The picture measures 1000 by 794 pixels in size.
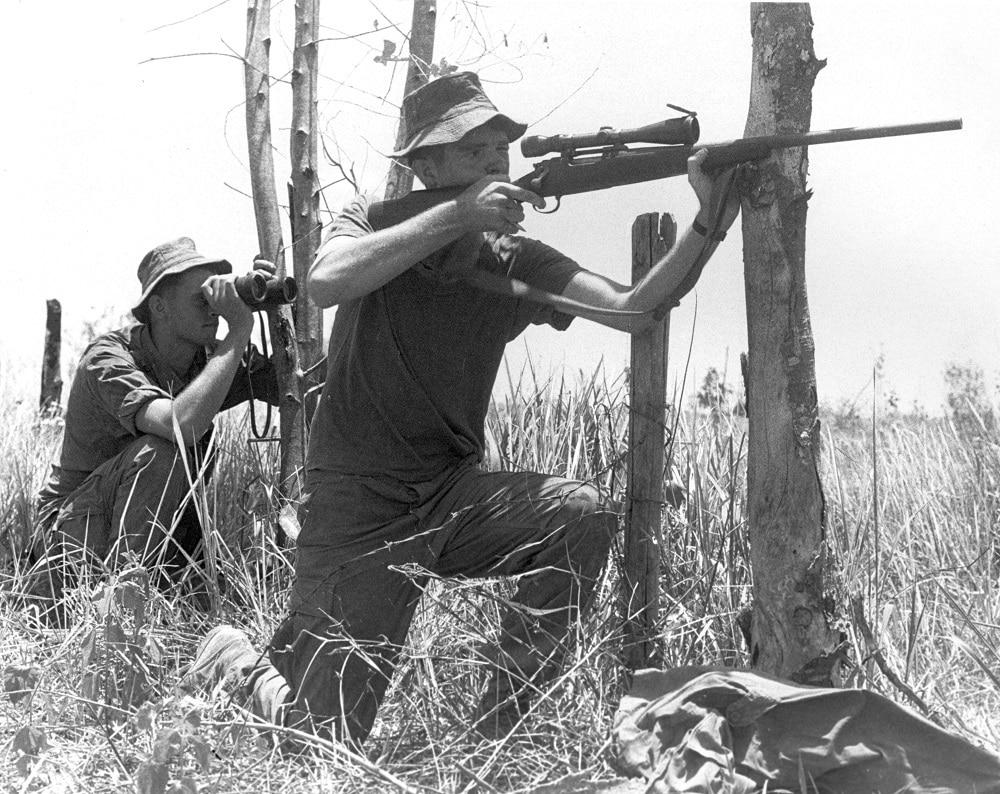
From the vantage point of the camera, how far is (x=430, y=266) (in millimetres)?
3684

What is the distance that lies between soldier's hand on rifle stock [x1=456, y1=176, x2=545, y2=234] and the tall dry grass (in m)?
0.95

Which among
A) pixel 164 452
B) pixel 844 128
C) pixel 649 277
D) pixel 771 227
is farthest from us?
pixel 164 452

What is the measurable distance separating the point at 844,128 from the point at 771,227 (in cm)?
32

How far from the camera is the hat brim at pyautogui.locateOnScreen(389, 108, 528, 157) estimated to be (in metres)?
3.54

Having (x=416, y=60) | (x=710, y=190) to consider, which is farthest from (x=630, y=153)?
(x=416, y=60)

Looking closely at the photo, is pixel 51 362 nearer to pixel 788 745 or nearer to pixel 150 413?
pixel 150 413

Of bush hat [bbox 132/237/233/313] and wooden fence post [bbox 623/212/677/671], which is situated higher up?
bush hat [bbox 132/237/233/313]

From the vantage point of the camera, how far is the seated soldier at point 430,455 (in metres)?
3.41

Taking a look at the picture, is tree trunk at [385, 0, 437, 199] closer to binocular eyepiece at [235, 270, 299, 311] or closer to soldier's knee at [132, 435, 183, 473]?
binocular eyepiece at [235, 270, 299, 311]

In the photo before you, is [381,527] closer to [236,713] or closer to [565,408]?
[236,713]

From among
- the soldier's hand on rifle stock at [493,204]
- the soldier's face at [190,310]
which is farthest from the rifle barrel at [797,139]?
the soldier's face at [190,310]

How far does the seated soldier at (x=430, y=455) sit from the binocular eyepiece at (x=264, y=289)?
2.89 ft

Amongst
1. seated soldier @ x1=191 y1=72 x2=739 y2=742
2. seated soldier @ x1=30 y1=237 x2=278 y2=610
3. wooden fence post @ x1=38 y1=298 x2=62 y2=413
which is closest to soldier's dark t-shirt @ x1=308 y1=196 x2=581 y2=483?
seated soldier @ x1=191 y1=72 x2=739 y2=742

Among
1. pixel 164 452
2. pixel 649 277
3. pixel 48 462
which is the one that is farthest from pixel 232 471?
pixel 649 277
